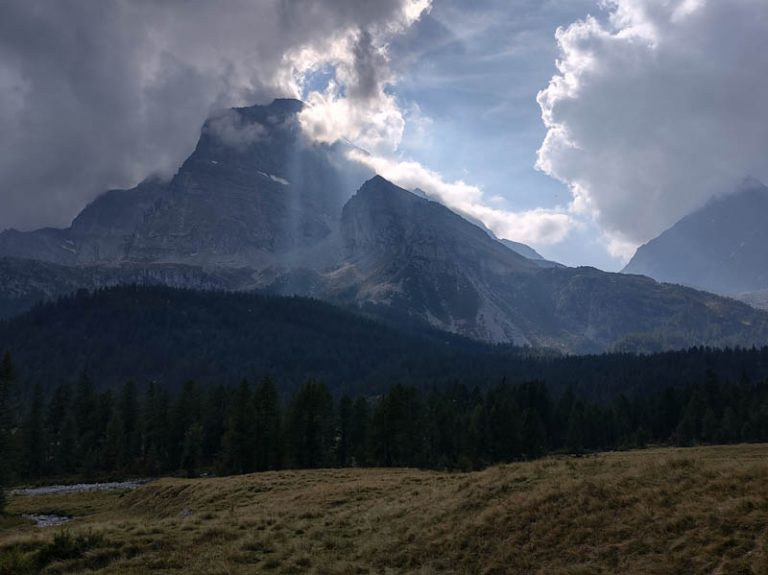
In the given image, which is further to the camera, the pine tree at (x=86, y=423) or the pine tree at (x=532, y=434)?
the pine tree at (x=86, y=423)

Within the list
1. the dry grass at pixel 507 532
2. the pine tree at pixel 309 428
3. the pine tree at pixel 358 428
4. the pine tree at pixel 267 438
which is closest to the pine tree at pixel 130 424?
the pine tree at pixel 267 438

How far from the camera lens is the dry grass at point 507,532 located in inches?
662

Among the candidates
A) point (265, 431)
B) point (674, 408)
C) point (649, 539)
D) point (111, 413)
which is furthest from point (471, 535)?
point (674, 408)

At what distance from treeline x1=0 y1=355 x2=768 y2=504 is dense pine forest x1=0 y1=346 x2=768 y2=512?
0.21 m

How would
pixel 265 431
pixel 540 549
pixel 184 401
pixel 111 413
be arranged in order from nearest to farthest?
pixel 540 549, pixel 265 431, pixel 184 401, pixel 111 413

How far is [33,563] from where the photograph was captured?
21.0m

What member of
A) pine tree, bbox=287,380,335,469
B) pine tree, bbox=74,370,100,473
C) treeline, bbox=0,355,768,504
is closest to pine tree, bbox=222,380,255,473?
treeline, bbox=0,355,768,504

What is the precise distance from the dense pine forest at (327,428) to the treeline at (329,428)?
0.69ft

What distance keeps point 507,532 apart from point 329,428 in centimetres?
7880

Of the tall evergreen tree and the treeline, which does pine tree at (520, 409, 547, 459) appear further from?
the tall evergreen tree

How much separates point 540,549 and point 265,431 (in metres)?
73.9

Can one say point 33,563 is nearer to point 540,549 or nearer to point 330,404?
point 540,549

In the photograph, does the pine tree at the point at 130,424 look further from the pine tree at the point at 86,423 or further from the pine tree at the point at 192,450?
the pine tree at the point at 192,450

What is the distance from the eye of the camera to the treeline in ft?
296
